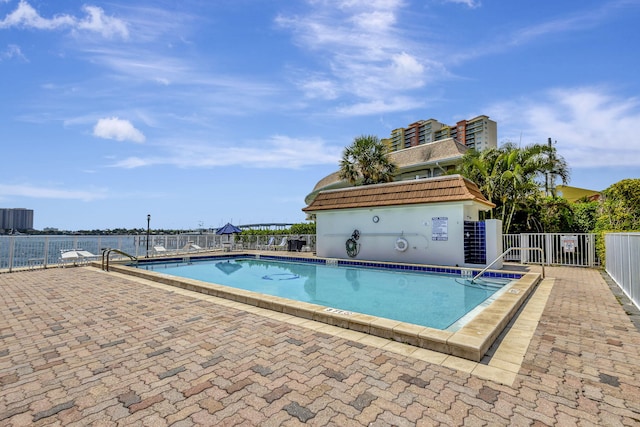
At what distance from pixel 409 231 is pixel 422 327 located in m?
8.45

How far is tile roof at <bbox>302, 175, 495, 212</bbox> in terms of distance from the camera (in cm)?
1123

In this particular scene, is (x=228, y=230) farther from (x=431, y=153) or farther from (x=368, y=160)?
(x=431, y=153)

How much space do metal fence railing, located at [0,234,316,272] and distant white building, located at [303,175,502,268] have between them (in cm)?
503

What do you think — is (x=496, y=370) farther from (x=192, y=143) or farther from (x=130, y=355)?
(x=192, y=143)

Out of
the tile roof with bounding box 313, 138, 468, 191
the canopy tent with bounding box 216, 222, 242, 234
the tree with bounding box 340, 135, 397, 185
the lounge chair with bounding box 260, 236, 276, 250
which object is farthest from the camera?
the tile roof with bounding box 313, 138, 468, 191

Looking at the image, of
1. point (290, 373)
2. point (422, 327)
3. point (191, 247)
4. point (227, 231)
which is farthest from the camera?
point (227, 231)

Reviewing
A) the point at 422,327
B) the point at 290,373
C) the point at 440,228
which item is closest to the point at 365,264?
the point at 440,228

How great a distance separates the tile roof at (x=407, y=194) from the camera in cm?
1123

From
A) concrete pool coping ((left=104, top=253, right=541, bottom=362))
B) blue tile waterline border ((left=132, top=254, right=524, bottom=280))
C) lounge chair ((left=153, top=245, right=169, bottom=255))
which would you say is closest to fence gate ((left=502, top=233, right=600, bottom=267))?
blue tile waterline border ((left=132, top=254, right=524, bottom=280))

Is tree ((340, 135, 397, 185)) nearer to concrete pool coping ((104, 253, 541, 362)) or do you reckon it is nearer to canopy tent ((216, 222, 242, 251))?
canopy tent ((216, 222, 242, 251))

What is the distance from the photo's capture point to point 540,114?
1277 centimetres

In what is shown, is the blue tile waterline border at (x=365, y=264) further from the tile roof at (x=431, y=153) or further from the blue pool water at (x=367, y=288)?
the tile roof at (x=431, y=153)

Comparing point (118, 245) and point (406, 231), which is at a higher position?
point (406, 231)

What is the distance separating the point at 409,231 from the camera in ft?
39.7
